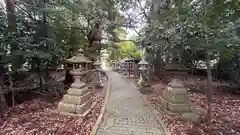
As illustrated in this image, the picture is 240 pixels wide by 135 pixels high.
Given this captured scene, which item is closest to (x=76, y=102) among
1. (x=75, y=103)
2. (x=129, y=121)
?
(x=75, y=103)

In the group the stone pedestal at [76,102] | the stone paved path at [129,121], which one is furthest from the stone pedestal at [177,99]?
the stone pedestal at [76,102]

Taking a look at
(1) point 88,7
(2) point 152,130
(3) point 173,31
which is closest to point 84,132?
(2) point 152,130

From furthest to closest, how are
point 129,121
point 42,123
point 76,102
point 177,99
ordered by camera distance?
point 177,99 → point 76,102 → point 129,121 → point 42,123

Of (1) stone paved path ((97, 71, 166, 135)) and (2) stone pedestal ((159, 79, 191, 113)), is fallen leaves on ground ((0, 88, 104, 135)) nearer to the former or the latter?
(1) stone paved path ((97, 71, 166, 135))

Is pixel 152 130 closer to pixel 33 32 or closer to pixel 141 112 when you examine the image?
pixel 141 112

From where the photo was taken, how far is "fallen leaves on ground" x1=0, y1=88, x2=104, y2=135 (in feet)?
12.2

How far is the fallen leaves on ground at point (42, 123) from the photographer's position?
3727 mm

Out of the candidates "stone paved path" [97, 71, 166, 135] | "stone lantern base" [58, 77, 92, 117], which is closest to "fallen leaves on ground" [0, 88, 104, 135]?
"stone lantern base" [58, 77, 92, 117]

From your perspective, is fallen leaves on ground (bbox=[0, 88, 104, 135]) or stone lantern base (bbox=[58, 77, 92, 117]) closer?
fallen leaves on ground (bbox=[0, 88, 104, 135])

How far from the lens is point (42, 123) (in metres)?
4.11

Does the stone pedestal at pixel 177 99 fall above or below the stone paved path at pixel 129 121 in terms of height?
above

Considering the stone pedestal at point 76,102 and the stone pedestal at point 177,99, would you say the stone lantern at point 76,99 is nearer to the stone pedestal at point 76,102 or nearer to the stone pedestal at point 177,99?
the stone pedestal at point 76,102

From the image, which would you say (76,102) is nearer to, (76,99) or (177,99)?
(76,99)

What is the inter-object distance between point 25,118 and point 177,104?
4829mm
